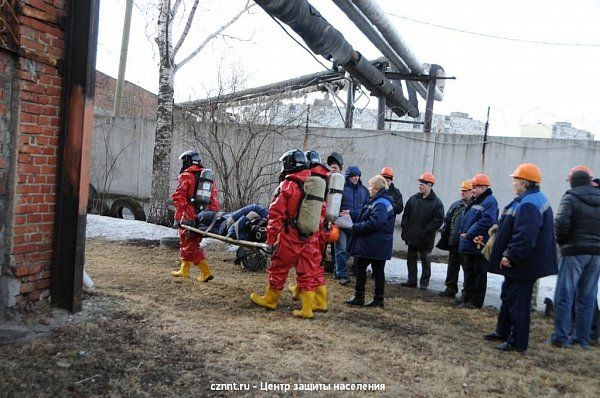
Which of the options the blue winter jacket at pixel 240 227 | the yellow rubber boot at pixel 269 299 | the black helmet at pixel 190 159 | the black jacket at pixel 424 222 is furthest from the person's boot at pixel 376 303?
the black helmet at pixel 190 159

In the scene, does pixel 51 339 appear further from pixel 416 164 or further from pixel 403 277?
pixel 416 164

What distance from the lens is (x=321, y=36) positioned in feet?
24.3

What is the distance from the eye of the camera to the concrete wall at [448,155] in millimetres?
10781

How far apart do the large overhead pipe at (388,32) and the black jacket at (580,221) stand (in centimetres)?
492

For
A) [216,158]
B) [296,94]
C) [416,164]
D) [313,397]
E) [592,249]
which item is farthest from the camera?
[296,94]

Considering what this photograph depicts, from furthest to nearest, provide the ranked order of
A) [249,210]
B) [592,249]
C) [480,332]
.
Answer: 1. [249,210]
2. [480,332]
3. [592,249]

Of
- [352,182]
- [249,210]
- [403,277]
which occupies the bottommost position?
[403,277]

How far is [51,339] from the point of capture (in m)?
3.97

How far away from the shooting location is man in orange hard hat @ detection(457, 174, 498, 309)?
6758mm

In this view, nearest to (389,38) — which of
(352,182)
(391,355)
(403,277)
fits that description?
(352,182)

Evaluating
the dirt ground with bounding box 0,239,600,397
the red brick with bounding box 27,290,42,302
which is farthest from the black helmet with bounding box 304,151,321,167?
the red brick with bounding box 27,290,42,302

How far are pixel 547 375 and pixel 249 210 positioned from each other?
4.51 m

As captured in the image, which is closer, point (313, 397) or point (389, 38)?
point (313, 397)

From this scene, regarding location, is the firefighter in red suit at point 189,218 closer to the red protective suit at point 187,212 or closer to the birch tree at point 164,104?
the red protective suit at point 187,212
